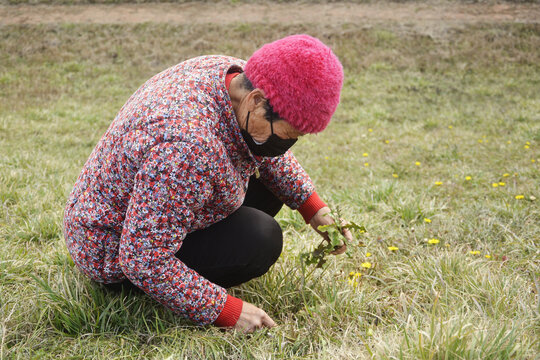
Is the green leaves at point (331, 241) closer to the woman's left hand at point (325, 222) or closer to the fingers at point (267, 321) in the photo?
the woman's left hand at point (325, 222)

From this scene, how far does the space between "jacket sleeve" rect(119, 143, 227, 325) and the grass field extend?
25 cm

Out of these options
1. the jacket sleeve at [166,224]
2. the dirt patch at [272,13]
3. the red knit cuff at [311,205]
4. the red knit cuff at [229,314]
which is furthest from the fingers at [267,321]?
the dirt patch at [272,13]

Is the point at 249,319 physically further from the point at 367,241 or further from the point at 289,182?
the point at 367,241

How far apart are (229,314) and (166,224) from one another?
0.51 meters

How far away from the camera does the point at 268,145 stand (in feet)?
6.33

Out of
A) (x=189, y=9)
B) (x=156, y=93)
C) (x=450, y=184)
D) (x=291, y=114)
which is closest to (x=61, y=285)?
(x=156, y=93)

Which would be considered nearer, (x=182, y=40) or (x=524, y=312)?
(x=524, y=312)

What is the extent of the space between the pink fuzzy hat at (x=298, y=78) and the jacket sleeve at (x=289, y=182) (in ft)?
2.15

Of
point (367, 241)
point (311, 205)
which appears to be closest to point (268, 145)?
point (311, 205)

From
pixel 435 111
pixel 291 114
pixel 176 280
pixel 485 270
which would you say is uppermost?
pixel 291 114

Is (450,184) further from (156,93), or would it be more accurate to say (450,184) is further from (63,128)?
(63,128)

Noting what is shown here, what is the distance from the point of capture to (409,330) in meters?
1.87

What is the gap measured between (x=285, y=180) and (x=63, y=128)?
18.8 ft

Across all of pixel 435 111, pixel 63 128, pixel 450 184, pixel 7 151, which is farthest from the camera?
pixel 435 111
